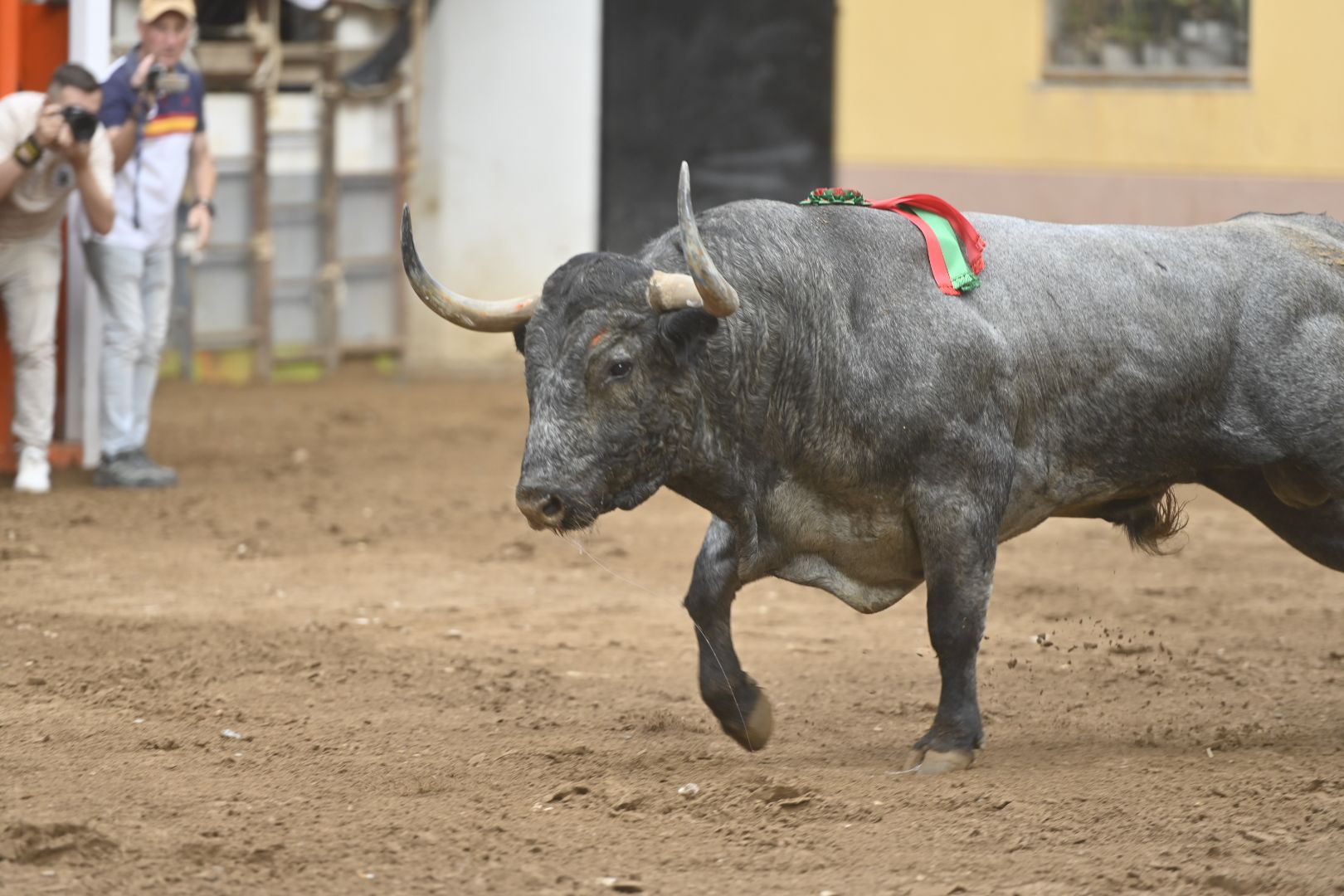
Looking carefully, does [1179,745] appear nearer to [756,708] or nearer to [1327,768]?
[1327,768]

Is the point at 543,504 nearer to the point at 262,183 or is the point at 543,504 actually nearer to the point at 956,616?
the point at 956,616

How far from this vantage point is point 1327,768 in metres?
5.41

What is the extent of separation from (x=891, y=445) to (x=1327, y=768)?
1.57m

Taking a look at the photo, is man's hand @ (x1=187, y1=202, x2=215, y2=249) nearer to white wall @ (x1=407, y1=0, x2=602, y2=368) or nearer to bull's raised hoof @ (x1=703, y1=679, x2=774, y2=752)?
white wall @ (x1=407, y1=0, x2=602, y2=368)

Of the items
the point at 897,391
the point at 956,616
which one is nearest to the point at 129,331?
the point at 897,391

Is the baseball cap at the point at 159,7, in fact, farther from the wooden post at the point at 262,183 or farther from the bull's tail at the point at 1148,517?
the bull's tail at the point at 1148,517

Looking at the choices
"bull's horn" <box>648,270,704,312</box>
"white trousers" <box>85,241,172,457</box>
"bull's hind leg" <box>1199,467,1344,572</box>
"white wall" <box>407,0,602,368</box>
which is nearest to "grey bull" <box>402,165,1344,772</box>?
"bull's horn" <box>648,270,704,312</box>

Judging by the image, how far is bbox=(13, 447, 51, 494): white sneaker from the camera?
9.34 m

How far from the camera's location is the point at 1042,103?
13.7 m

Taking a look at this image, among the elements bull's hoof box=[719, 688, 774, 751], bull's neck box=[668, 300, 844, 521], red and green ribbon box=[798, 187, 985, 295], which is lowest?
bull's hoof box=[719, 688, 774, 751]

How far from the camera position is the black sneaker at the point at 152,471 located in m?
9.66

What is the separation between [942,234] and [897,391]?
0.56 m

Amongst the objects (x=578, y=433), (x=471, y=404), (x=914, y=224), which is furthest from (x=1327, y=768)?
(x=471, y=404)

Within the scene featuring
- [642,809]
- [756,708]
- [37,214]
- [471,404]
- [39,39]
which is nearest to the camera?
[642,809]
